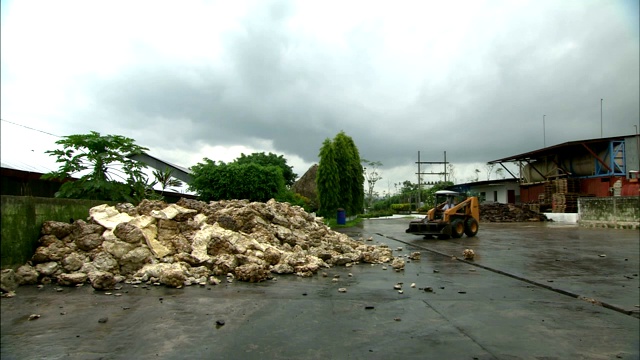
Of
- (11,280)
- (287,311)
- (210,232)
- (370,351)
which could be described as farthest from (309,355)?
(210,232)

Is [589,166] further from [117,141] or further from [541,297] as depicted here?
[117,141]

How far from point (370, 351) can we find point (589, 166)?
3069 centimetres

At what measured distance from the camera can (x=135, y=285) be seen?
6984mm

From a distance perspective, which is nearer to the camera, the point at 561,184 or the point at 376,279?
the point at 376,279

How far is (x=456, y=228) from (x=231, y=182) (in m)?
11.1

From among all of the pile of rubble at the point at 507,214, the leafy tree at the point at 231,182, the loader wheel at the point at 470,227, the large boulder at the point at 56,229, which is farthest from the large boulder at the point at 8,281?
the pile of rubble at the point at 507,214

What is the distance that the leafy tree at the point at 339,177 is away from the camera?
87.9ft

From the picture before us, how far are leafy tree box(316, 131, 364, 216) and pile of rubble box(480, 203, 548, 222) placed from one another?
11226mm

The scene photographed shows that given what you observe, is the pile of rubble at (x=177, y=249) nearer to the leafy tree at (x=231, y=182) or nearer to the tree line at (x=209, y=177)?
the tree line at (x=209, y=177)

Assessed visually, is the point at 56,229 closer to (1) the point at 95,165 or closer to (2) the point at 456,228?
(1) the point at 95,165

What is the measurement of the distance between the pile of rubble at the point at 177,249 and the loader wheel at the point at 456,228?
24.7 ft

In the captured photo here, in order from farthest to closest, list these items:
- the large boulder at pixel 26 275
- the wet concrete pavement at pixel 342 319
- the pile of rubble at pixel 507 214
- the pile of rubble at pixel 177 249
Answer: the pile of rubble at pixel 507 214 → the pile of rubble at pixel 177 249 → the large boulder at pixel 26 275 → the wet concrete pavement at pixel 342 319

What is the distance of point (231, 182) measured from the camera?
21500 millimetres

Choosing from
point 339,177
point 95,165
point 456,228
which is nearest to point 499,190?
point 339,177
